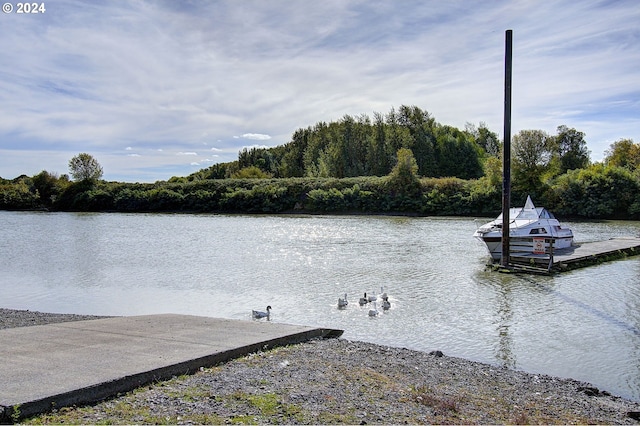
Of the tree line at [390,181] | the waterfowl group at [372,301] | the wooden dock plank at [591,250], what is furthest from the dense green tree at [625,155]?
the waterfowl group at [372,301]

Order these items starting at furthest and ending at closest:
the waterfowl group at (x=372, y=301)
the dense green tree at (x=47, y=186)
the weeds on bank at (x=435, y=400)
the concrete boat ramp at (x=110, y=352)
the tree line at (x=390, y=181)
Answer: the dense green tree at (x=47, y=186), the tree line at (x=390, y=181), the waterfowl group at (x=372, y=301), the weeds on bank at (x=435, y=400), the concrete boat ramp at (x=110, y=352)

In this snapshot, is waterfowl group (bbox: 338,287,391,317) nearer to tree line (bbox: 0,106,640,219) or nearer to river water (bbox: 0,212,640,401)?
river water (bbox: 0,212,640,401)

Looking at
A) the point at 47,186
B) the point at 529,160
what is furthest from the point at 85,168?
the point at 529,160

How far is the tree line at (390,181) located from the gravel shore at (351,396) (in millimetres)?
55567

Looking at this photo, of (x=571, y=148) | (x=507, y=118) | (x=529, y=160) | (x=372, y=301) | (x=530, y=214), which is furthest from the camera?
(x=571, y=148)

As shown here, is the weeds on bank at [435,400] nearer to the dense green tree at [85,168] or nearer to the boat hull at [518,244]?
the boat hull at [518,244]

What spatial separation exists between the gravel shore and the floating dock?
1267 cm

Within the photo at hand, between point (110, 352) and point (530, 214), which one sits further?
point (530, 214)

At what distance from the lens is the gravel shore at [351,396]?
541cm

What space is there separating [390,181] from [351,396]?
216ft

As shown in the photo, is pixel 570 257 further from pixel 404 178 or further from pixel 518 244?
pixel 404 178

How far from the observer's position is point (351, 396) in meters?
6.20

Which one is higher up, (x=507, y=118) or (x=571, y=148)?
(x=571, y=148)

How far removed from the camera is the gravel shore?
5.41 meters
